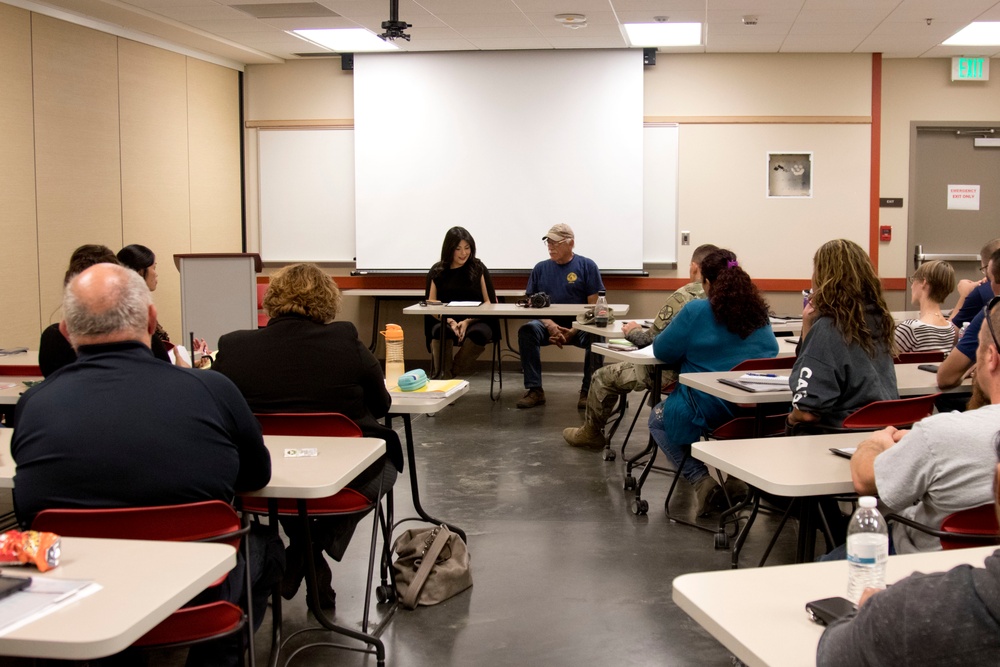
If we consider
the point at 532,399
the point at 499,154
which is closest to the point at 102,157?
the point at 499,154

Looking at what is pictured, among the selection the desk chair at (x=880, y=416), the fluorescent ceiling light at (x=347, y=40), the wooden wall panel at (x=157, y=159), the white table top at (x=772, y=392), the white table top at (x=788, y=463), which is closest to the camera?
the white table top at (x=788, y=463)

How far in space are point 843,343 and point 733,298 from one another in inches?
38.5

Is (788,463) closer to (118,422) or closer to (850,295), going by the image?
(850,295)

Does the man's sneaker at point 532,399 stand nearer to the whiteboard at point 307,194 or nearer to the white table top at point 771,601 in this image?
the whiteboard at point 307,194

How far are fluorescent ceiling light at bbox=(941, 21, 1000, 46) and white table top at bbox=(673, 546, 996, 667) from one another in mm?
7120

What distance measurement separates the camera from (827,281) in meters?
3.38

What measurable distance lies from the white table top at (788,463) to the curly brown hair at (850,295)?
565 millimetres

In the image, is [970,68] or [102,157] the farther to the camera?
[970,68]

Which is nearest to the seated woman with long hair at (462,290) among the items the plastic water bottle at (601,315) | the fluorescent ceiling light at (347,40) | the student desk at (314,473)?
the plastic water bottle at (601,315)

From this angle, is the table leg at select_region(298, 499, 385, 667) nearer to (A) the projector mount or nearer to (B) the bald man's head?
(B) the bald man's head

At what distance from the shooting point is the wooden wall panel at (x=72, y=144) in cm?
671

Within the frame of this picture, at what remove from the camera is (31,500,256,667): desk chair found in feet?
6.47

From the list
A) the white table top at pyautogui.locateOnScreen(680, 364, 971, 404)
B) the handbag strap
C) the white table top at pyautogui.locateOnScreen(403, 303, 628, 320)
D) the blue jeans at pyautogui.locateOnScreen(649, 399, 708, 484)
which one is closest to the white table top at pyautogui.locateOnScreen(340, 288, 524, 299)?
the white table top at pyautogui.locateOnScreen(403, 303, 628, 320)

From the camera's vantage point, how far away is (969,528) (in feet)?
6.75
